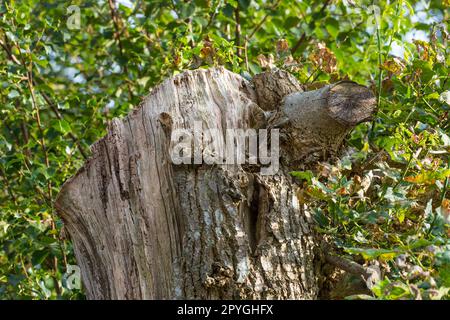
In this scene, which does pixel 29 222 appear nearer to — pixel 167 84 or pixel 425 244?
pixel 167 84

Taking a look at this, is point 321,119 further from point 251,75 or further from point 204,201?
point 251,75

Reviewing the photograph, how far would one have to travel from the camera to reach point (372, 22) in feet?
11.0

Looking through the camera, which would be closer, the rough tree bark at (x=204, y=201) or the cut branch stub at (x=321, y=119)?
the rough tree bark at (x=204, y=201)

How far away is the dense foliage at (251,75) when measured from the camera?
261 cm

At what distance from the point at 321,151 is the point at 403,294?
0.86m

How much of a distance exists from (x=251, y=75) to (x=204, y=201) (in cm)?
124

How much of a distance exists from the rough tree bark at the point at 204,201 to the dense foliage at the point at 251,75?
13 centimetres

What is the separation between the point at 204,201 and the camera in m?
2.63

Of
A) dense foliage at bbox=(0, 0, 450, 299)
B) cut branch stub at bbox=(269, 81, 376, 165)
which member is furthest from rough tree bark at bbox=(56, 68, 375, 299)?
dense foliage at bbox=(0, 0, 450, 299)

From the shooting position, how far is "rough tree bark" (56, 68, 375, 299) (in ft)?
8.32

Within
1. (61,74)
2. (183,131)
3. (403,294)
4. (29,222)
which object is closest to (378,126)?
(183,131)

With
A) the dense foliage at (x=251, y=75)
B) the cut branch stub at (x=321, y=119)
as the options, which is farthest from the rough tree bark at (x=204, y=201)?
the dense foliage at (x=251, y=75)

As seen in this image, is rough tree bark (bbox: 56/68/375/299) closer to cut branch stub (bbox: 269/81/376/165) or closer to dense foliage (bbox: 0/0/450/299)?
cut branch stub (bbox: 269/81/376/165)

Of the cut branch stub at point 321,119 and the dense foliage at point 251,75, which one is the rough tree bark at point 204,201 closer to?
the cut branch stub at point 321,119
